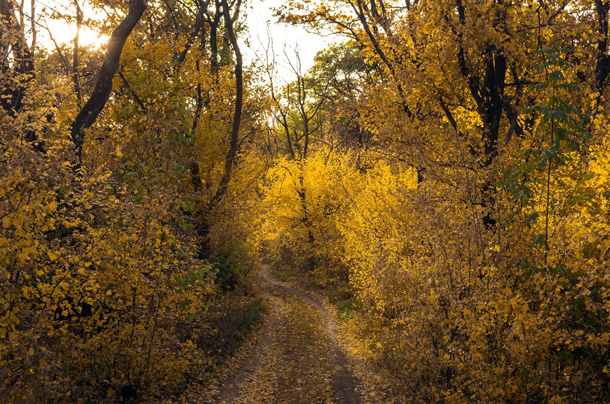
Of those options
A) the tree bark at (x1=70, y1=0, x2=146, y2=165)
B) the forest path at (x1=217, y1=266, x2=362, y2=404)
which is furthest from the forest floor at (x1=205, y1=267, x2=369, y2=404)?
the tree bark at (x1=70, y1=0, x2=146, y2=165)

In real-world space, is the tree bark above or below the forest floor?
above

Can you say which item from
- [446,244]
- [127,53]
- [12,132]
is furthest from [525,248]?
[127,53]

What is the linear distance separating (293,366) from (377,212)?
5.45m

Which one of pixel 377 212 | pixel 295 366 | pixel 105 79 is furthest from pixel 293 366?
pixel 105 79

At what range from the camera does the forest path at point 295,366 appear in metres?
9.09

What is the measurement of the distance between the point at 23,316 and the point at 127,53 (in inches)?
358

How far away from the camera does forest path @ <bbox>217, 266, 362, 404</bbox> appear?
29.8ft

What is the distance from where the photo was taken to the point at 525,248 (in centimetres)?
614

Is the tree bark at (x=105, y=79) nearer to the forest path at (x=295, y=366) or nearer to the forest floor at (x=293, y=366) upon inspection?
the forest floor at (x=293, y=366)

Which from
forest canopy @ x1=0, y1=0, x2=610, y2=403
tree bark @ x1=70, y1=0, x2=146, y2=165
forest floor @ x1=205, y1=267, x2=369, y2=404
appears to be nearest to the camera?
Result: forest canopy @ x1=0, y1=0, x2=610, y2=403

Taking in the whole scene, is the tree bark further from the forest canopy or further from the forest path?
the forest path

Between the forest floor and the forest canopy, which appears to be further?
the forest floor

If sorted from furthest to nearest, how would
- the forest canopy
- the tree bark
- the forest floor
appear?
1. the tree bark
2. the forest floor
3. the forest canopy

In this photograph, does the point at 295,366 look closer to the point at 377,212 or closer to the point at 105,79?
the point at 377,212
